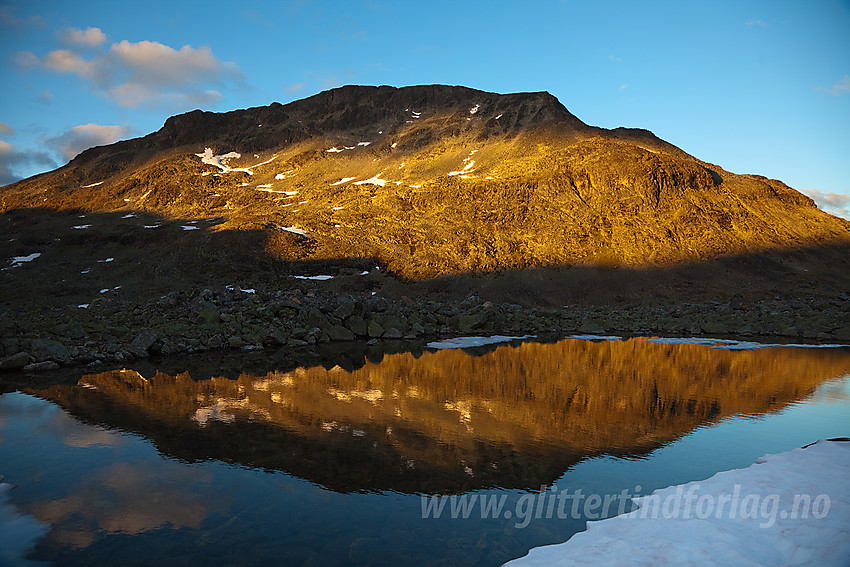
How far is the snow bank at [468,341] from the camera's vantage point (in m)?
32.8

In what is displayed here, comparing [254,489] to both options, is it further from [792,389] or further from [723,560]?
[792,389]

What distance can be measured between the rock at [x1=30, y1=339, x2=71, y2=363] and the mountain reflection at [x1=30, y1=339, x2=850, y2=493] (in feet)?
8.78

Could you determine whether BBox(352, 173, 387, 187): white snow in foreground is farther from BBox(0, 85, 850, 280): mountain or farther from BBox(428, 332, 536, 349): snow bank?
BBox(428, 332, 536, 349): snow bank

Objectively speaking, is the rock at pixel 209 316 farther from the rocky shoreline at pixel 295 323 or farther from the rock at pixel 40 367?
the rock at pixel 40 367

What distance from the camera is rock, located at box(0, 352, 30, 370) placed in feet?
68.8

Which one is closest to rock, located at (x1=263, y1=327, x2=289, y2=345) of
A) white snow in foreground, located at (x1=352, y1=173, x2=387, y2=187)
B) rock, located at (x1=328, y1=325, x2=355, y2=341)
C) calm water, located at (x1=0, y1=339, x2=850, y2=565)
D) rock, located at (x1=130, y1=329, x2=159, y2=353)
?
rock, located at (x1=328, y1=325, x2=355, y2=341)

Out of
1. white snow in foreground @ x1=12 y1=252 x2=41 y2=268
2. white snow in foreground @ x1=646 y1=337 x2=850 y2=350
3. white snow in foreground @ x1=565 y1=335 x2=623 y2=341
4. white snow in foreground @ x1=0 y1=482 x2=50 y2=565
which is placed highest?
white snow in foreground @ x1=12 y1=252 x2=41 y2=268

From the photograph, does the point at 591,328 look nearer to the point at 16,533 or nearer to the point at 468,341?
the point at 468,341

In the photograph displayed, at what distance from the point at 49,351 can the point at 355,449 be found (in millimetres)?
17530

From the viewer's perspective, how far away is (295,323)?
33406mm

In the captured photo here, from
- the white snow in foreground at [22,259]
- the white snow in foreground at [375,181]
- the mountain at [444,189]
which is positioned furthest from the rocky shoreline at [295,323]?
the white snow in foreground at [375,181]

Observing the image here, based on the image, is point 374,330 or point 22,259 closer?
point 374,330

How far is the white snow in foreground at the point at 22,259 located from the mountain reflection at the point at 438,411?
58.7m

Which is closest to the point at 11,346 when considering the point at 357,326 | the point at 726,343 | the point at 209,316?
the point at 209,316
